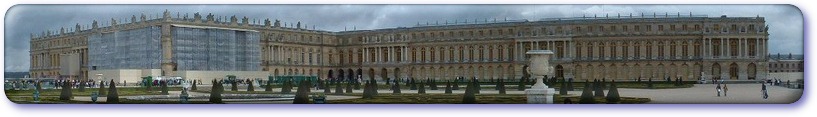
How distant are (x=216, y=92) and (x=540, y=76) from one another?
5.92 meters

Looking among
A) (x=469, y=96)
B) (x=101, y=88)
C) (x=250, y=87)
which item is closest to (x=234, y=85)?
(x=250, y=87)

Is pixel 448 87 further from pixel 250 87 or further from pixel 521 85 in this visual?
pixel 250 87

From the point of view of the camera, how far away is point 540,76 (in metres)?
21.1

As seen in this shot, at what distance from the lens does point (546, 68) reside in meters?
21.1

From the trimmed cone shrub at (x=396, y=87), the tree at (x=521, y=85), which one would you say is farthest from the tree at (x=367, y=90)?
the tree at (x=521, y=85)

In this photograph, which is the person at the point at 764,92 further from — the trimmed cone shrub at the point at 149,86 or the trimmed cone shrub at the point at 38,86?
the trimmed cone shrub at the point at 38,86

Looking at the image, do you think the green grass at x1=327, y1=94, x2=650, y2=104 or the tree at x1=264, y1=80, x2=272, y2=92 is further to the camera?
the tree at x1=264, y1=80, x2=272, y2=92

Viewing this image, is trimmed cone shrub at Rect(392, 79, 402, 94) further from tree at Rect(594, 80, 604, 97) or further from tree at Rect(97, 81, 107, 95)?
tree at Rect(97, 81, 107, 95)

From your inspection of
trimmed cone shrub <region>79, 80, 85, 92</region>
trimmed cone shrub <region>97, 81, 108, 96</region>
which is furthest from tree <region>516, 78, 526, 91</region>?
trimmed cone shrub <region>79, 80, 85, 92</region>

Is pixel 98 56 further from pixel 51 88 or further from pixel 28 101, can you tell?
pixel 28 101

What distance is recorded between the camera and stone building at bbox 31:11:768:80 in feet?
73.9

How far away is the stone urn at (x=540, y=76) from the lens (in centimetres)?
2047

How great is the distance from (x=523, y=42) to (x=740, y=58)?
432 cm

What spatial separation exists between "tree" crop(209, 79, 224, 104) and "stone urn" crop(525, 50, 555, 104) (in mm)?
5564
